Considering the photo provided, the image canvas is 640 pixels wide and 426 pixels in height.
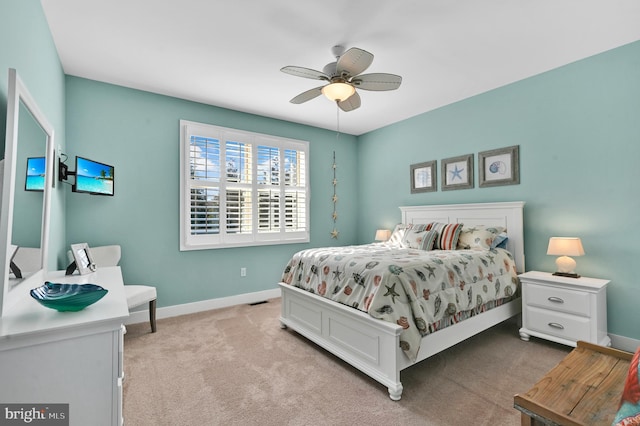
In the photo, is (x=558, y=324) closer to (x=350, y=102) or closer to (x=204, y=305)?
(x=350, y=102)

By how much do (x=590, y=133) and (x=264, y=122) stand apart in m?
3.85

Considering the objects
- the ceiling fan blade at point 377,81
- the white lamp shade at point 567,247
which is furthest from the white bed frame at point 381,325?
the ceiling fan blade at point 377,81

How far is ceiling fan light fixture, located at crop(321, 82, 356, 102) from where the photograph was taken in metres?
2.49

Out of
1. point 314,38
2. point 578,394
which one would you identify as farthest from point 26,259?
point 578,394

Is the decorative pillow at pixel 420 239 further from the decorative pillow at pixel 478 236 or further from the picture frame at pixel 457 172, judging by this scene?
the picture frame at pixel 457 172

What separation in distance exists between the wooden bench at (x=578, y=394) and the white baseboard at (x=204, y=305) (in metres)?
3.54

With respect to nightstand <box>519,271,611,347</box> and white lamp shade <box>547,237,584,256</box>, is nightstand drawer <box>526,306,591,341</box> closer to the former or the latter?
nightstand <box>519,271,611,347</box>

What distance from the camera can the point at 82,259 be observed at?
7.40ft

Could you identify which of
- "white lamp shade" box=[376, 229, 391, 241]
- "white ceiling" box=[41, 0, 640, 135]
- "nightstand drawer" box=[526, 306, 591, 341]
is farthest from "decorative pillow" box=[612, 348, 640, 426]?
"white lamp shade" box=[376, 229, 391, 241]

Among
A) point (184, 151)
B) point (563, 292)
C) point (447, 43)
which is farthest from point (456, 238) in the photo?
point (184, 151)

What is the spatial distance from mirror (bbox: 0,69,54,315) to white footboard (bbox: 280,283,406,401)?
1948 mm

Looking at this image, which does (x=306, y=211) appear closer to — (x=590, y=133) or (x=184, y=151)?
(x=184, y=151)

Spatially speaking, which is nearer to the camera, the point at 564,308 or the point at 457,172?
the point at 564,308

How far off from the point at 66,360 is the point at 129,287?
7.11 ft
